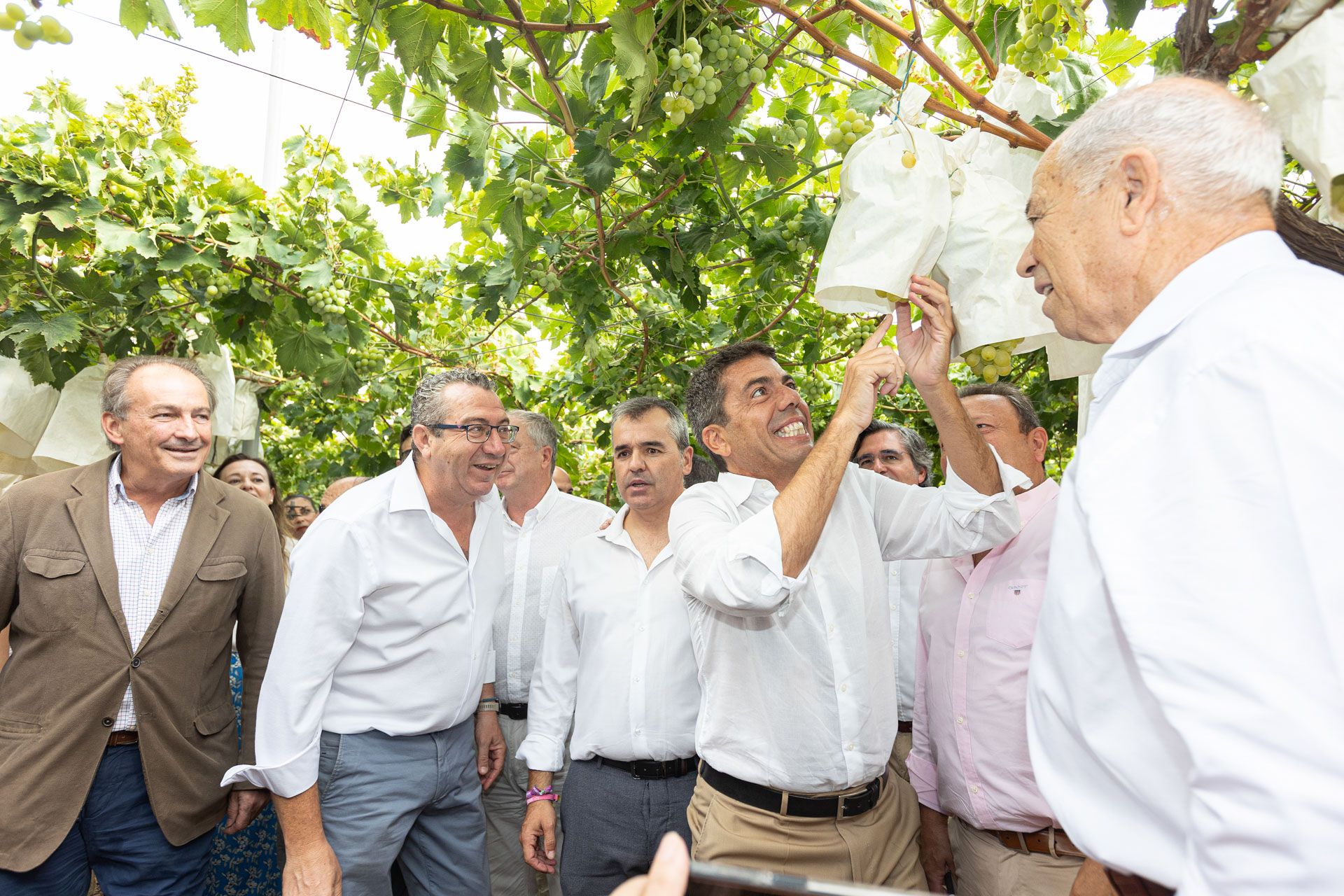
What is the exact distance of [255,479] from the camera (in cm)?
518

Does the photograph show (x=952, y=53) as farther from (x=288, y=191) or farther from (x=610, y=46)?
(x=288, y=191)

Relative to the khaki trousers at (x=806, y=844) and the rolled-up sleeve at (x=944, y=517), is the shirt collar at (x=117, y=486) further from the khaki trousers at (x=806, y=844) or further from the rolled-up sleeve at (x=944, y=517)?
the rolled-up sleeve at (x=944, y=517)

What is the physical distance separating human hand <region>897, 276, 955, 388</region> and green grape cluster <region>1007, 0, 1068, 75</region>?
538 millimetres

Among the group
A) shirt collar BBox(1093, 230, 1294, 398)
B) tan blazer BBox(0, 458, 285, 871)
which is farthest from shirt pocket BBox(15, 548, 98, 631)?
shirt collar BBox(1093, 230, 1294, 398)

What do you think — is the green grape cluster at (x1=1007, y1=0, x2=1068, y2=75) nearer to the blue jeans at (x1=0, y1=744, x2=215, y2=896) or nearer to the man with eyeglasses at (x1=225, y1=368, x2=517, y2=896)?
the man with eyeglasses at (x1=225, y1=368, x2=517, y2=896)

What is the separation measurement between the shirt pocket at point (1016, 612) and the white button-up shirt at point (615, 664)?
109 centimetres

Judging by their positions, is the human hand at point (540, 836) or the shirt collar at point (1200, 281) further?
the human hand at point (540, 836)

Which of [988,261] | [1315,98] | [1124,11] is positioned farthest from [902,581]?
[1315,98]

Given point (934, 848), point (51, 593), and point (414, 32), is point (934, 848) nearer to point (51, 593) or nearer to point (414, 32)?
point (414, 32)

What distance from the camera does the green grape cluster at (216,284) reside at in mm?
3933

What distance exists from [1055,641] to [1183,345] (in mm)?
413

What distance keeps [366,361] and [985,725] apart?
4.35 m

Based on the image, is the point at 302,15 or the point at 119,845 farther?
the point at 119,845

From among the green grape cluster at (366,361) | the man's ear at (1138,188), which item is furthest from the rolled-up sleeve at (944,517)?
the green grape cluster at (366,361)
